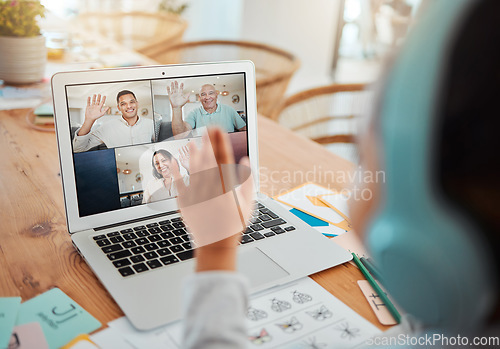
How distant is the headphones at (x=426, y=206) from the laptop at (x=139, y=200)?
1.06 ft

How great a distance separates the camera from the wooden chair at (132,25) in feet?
10.1

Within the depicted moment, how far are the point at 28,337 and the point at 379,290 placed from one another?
0.47 meters

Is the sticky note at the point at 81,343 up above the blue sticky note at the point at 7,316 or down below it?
below

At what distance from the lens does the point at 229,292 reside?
467 mm

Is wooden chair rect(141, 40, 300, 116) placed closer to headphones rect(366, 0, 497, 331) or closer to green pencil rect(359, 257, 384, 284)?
green pencil rect(359, 257, 384, 284)

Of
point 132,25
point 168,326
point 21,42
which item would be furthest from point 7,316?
point 132,25

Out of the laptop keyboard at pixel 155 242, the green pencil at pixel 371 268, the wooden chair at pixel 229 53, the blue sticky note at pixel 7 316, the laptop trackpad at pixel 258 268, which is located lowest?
the green pencil at pixel 371 268

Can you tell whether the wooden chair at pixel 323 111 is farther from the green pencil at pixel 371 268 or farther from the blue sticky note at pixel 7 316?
the blue sticky note at pixel 7 316

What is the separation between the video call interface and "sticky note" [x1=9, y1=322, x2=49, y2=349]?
0.22 m

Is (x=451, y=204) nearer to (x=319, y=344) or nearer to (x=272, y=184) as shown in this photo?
(x=319, y=344)

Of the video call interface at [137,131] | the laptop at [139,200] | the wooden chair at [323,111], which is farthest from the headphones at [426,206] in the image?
the wooden chair at [323,111]

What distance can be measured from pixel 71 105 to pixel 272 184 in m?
0.45

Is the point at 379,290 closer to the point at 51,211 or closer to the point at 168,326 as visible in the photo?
the point at 168,326

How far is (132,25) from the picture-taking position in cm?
321
